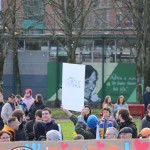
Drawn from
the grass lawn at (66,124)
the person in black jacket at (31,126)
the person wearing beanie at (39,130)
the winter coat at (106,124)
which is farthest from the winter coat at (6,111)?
the person wearing beanie at (39,130)

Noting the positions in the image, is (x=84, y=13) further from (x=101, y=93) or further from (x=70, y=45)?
(x=101, y=93)

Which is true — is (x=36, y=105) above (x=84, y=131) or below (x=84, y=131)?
below

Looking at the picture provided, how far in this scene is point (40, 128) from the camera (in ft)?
40.5

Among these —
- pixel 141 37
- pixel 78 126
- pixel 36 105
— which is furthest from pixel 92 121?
pixel 141 37

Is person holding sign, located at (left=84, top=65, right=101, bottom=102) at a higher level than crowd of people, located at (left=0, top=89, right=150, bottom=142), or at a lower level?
lower

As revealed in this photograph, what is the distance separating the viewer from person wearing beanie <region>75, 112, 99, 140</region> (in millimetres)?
12555

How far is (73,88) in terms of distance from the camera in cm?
1358

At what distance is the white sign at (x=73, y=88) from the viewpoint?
44.0ft

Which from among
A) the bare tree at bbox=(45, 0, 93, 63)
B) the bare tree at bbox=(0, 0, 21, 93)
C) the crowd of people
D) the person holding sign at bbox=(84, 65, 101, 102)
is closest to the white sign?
the crowd of people

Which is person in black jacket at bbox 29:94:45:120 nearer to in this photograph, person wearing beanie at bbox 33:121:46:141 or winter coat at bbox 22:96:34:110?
winter coat at bbox 22:96:34:110

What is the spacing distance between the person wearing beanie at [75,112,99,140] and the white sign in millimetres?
334

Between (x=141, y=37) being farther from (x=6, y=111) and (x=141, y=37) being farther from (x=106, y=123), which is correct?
(x=106, y=123)

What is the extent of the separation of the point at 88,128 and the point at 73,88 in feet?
3.25

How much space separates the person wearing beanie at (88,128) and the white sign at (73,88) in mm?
334
